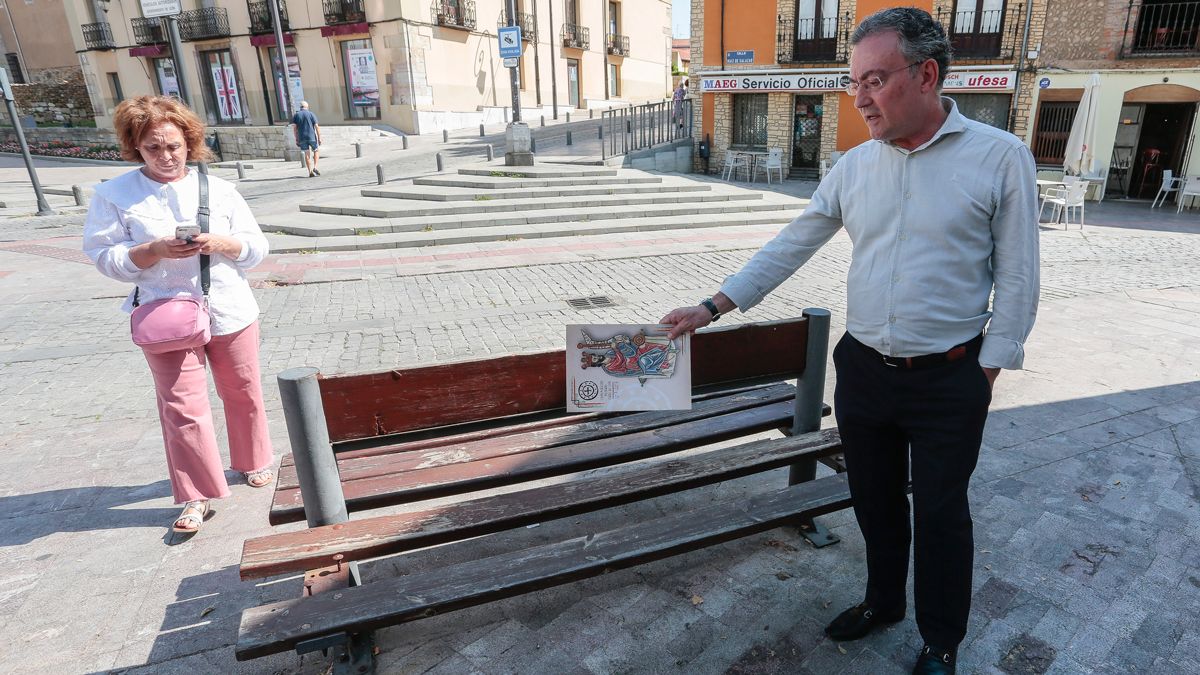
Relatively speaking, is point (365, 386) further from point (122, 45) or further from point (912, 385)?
point (122, 45)

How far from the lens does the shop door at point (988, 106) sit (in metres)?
19.1

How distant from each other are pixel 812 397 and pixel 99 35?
41.3 m

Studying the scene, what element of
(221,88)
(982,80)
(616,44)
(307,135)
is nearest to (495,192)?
(307,135)

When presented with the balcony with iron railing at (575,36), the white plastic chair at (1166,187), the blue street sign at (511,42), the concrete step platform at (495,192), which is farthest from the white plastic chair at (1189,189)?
the balcony with iron railing at (575,36)

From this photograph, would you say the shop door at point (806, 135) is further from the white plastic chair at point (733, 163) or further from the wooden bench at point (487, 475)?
the wooden bench at point (487, 475)

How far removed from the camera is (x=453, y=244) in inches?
413

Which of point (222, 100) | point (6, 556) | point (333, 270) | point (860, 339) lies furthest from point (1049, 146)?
point (222, 100)

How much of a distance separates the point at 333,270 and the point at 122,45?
109 ft

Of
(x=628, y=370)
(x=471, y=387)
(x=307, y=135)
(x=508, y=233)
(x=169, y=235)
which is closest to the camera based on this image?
(x=471, y=387)

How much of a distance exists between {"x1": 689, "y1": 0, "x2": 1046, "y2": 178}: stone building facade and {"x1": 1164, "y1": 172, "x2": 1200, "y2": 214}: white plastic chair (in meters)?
4.37

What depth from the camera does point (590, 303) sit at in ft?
23.3

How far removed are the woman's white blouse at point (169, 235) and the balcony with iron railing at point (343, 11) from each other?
27347mm

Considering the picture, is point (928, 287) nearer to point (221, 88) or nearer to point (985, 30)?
point (985, 30)

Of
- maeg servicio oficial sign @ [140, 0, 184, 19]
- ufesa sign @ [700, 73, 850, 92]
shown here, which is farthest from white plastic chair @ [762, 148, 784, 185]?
maeg servicio oficial sign @ [140, 0, 184, 19]
